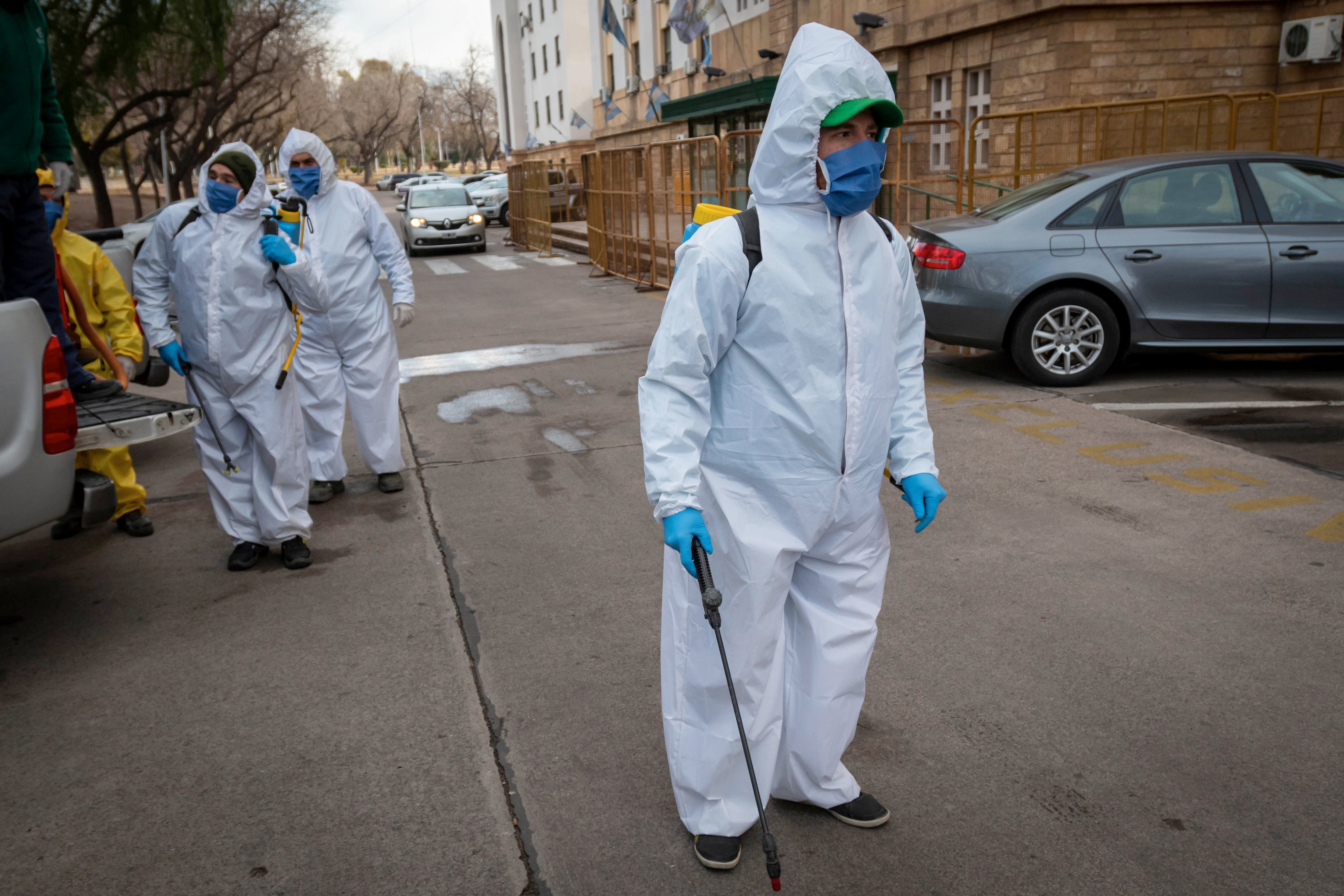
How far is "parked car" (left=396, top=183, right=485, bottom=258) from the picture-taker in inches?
915

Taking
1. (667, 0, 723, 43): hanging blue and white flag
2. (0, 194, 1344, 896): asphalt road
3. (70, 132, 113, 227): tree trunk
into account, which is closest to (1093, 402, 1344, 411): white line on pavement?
(0, 194, 1344, 896): asphalt road

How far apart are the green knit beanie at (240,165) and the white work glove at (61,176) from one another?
56 centimetres

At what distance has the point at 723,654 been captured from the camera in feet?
7.69

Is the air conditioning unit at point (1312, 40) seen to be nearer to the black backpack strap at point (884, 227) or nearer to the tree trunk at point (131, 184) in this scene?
the black backpack strap at point (884, 227)

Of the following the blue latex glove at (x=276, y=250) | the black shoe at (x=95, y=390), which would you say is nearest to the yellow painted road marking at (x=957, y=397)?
the blue latex glove at (x=276, y=250)

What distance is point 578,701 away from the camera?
3453 mm

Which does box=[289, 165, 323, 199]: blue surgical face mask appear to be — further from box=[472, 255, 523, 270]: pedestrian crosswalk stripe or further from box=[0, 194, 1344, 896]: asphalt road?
box=[472, 255, 523, 270]: pedestrian crosswalk stripe

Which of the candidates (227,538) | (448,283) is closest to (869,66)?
(227,538)

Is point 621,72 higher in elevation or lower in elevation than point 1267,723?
higher

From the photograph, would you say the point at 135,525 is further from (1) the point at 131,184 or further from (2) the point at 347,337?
(1) the point at 131,184

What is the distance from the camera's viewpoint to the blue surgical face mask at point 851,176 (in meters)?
2.39

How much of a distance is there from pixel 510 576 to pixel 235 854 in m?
1.99

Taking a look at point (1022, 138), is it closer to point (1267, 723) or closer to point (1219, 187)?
point (1219, 187)

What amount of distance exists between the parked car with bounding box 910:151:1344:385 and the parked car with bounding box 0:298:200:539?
18.4 ft
